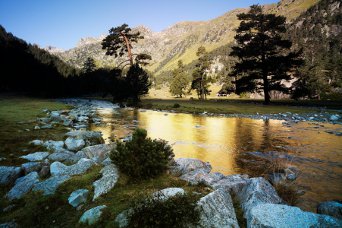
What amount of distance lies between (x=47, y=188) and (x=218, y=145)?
10.5 metres

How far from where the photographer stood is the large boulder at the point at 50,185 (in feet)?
25.0

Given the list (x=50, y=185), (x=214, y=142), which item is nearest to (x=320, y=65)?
(x=214, y=142)

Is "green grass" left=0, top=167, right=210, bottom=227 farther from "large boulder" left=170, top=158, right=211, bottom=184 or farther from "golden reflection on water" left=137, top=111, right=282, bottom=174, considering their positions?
"golden reflection on water" left=137, top=111, right=282, bottom=174

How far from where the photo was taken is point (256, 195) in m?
6.15

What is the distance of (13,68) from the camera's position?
7994 centimetres

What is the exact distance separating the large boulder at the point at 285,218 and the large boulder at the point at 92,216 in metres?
3.28

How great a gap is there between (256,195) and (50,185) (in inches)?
231

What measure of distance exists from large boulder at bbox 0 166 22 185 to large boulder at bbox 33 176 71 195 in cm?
146

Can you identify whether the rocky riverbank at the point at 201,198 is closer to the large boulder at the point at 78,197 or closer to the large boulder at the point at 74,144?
the large boulder at the point at 78,197

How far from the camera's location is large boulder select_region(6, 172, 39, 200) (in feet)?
25.5

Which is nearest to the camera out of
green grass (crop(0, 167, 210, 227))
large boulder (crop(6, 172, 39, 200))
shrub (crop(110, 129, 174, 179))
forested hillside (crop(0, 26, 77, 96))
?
green grass (crop(0, 167, 210, 227))

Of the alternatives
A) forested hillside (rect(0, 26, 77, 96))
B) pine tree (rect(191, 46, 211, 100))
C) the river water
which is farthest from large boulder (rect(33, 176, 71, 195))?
forested hillside (rect(0, 26, 77, 96))

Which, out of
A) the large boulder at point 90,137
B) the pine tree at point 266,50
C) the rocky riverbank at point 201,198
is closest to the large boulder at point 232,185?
the rocky riverbank at point 201,198

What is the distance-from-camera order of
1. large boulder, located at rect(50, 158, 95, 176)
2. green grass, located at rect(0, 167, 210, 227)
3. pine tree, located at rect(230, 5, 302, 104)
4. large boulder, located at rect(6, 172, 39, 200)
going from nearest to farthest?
1. green grass, located at rect(0, 167, 210, 227)
2. large boulder, located at rect(6, 172, 39, 200)
3. large boulder, located at rect(50, 158, 95, 176)
4. pine tree, located at rect(230, 5, 302, 104)
